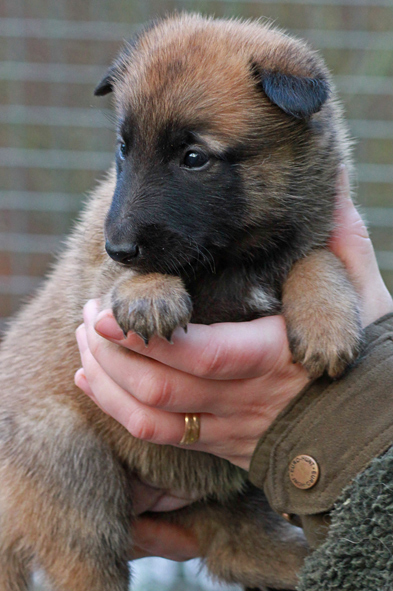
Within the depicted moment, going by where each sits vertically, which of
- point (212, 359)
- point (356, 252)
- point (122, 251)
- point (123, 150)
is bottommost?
point (212, 359)

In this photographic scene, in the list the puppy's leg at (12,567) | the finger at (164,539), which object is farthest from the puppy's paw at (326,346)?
the puppy's leg at (12,567)

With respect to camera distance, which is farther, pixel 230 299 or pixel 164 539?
pixel 164 539

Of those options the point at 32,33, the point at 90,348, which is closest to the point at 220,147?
the point at 90,348

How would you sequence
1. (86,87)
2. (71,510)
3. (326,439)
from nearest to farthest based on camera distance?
(326,439)
(71,510)
(86,87)

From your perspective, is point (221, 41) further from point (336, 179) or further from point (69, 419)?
point (69, 419)

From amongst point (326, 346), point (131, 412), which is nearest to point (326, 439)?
point (326, 346)

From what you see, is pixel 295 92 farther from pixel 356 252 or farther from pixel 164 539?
pixel 164 539
